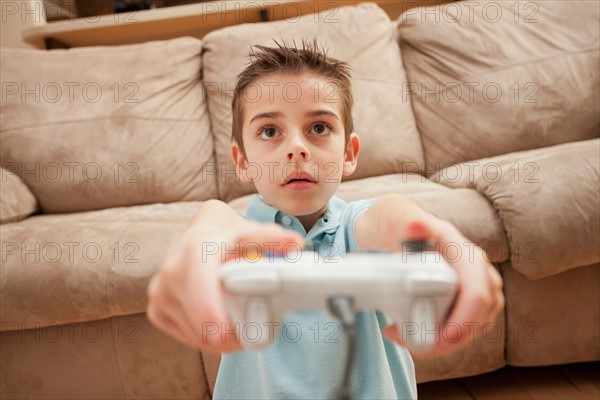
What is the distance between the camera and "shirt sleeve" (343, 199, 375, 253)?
69 centimetres

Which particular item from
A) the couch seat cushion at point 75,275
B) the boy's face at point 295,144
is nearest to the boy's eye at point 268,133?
the boy's face at point 295,144

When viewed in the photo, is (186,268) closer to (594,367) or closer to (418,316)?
(418,316)

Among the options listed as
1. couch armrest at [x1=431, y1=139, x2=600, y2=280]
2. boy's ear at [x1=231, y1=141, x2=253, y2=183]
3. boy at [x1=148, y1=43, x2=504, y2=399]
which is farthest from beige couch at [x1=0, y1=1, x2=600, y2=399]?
boy at [x1=148, y1=43, x2=504, y2=399]

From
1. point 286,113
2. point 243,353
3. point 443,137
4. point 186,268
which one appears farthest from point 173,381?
point 443,137

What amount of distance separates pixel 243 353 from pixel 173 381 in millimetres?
654

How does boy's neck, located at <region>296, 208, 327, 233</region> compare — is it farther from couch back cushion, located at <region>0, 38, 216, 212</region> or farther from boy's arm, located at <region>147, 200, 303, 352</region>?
couch back cushion, located at <region>0, 38, 216, 212</region>

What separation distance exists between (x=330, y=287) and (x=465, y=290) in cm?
10

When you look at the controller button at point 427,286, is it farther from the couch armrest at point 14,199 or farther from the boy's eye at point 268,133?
the couch armrest at point 14,199

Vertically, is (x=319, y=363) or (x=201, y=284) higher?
(x=201, y=284)

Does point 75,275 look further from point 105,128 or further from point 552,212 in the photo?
point 552,212

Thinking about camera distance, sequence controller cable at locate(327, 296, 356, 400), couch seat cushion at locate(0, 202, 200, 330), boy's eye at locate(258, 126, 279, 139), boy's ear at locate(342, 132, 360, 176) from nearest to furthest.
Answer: controller cable at locate(327, 296, 356, 400) → boy's eye at locate(258, 126, 279, 139) → boy's ear at locate(342, 132, 360, 176) → couch seat cushion at locate(0, 202, 200, 330)

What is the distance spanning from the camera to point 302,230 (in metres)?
0.72

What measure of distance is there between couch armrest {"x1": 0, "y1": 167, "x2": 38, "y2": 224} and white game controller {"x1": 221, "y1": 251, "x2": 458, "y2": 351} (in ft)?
4.37

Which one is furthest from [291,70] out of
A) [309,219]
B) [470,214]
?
[470,214]
